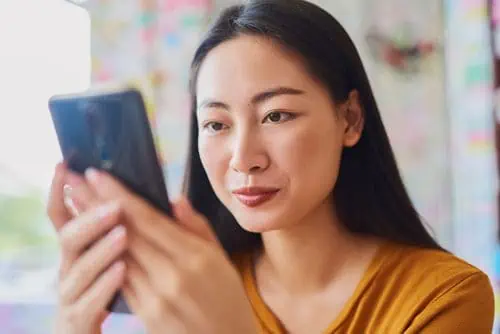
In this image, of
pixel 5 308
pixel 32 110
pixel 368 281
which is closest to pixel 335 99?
pixel 368 281

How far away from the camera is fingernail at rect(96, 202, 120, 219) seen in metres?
0.46

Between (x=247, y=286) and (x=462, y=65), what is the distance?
82cm

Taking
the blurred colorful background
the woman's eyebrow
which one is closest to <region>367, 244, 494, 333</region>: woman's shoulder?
the woman's eyebrow

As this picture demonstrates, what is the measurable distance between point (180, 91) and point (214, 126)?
2.22ft

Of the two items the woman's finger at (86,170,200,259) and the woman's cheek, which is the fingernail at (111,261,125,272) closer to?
the woman's finger at (86,170,200,259)

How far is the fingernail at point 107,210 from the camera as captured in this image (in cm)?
46

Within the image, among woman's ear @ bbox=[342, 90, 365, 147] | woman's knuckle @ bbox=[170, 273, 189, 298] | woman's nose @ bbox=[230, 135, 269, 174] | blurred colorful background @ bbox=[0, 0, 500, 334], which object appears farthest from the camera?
blurred colorful background @ bbox=[0, 0, 500, 334]

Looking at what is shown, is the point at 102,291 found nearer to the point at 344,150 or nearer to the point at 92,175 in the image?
the point at 92,175

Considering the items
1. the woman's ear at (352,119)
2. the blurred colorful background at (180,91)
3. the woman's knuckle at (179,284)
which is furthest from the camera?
the blurred colorful background at (180,91)

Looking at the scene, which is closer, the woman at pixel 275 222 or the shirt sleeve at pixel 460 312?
the woman at pixel 275 222

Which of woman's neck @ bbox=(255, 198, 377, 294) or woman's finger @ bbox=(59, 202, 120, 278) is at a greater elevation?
woman's finger @ bbox=(59, 202, 120, 278)

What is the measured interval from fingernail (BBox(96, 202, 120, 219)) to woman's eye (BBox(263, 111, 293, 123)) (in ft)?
0.88

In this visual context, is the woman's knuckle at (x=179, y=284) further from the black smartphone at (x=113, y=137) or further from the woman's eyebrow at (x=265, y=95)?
the woman's eyebrow at (x=265, y=95)

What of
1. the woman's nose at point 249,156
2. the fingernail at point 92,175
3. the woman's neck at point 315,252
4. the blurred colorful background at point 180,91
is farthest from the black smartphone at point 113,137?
the blurred colorful background at point 180,91
